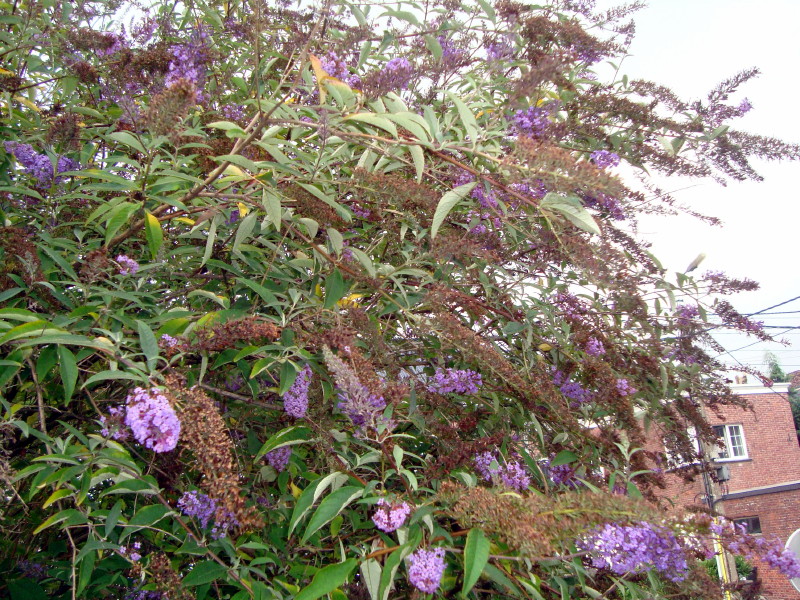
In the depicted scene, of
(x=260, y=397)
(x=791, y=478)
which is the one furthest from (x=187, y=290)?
(x=791, y=478)

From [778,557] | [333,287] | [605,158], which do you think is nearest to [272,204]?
[333,287]

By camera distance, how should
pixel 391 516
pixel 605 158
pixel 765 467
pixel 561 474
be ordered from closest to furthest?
pixel 391 516 < pixel 561 474 < pixel 605 158 < pixel 765 467

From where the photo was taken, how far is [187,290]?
1.83m

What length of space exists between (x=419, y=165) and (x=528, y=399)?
677 millimetres

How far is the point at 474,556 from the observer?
108 centimetres

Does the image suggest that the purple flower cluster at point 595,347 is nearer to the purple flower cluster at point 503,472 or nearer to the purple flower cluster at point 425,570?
the purple flower cluster at point 503,472

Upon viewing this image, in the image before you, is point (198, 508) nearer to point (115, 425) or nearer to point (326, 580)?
point (115, 425)

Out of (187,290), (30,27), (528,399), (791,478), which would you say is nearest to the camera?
(528,399)

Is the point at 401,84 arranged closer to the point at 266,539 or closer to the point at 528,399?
the point at 528,399

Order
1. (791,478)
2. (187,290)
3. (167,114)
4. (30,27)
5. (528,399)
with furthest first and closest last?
(791,478) < (30,27) < (187,290) < (528,399) < (167,114)

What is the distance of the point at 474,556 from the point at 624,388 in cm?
84

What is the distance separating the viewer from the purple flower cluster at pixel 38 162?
1.72 metres

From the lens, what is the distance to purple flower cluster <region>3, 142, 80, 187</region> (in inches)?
67.8

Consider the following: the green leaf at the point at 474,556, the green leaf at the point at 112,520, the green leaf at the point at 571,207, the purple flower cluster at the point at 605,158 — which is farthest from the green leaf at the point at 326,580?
the purple flower cluster at the point at 605,158
